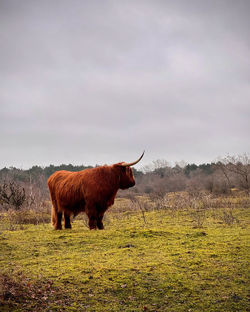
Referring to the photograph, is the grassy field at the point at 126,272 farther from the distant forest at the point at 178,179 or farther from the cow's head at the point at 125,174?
the distant forest at the point at 178,179

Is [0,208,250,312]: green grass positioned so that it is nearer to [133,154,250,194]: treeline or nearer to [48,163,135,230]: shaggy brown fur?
[48,163,135,230]: shaggy brown fur

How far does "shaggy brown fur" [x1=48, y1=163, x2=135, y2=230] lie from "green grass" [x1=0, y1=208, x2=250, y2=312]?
1.36 metres

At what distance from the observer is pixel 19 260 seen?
6.02 meters

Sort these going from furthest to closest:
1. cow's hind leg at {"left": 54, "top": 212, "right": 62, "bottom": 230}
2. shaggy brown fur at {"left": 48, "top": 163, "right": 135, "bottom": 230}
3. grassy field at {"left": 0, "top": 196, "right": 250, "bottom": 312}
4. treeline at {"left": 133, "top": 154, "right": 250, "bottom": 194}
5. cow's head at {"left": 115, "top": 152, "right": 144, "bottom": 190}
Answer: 1. treeline at {"left": 133, "top": 154, "right": 250, "bottom": 194}
2. cow's hind leg at {"left": 54, "top": 212, "right": 62, "bottom": 230}
3. cow's head at {"left": 115, "top": 152, "right": 144, "bottom": 190}
4. shaggy brown fur at {"left": 48, "top": 163, "right": 135, "bottom": 230}
5. grassy field at {"left": 0, "top": 196, "right": 250, "bottom": 312}

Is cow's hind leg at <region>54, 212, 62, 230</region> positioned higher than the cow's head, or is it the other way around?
the cow's head

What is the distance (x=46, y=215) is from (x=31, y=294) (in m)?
13.1

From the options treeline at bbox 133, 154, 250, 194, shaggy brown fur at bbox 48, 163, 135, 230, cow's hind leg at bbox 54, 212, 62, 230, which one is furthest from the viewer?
treeline at bbox 133, 154, 250, 194

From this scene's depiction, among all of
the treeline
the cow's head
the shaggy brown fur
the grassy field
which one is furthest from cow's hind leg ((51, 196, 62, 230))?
the treeline

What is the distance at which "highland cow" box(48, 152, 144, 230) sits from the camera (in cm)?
955

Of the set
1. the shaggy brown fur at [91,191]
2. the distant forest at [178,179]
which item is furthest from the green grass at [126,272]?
the distant forest at [178,179]

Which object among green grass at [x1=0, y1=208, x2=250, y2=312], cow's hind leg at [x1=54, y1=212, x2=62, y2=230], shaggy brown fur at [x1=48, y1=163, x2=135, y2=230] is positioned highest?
shaggy brown fur at [x1=48, y1=163, x2=135, y2=230]

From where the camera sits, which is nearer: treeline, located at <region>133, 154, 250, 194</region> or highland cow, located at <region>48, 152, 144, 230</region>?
highland cow, located at <region>48, 152, 144, 230</region>

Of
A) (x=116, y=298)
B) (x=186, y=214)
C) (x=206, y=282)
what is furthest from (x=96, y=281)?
(x=186, y=214)

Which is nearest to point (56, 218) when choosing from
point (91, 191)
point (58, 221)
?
point (58, 221)
